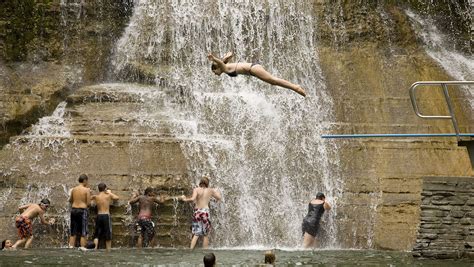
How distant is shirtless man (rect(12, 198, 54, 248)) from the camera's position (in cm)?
1966

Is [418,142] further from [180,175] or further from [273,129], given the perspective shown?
[180,175]

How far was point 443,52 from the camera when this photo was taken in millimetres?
27312

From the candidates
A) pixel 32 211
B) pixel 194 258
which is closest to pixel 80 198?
pixel 32 211

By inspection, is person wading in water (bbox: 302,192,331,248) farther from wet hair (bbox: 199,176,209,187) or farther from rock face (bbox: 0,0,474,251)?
wet hair (bbox: 199,176,209,187)

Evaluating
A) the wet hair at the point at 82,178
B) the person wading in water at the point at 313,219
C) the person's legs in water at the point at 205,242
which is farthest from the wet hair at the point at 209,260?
the person wading in water at the point at 313,219

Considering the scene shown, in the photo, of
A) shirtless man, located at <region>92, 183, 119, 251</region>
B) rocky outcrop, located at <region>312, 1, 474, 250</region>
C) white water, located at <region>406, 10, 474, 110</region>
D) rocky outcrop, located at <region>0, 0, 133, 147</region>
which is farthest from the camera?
white water, located at <region>406, 10, 474, 110</region>

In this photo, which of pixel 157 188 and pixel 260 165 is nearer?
pixel 157 188

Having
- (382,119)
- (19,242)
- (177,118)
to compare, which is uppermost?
(382,119)

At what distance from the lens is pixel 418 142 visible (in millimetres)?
22625

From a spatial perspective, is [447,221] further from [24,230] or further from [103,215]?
[24,230]

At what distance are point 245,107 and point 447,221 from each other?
23.1 feet

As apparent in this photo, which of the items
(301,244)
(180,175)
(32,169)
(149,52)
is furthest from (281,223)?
(149,52)

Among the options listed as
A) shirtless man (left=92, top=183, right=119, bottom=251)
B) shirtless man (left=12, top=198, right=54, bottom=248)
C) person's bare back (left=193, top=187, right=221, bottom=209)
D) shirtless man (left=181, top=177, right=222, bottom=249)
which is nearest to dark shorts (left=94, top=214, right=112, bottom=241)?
shirtless man (left=92, top=183, right=119, bottom=251)

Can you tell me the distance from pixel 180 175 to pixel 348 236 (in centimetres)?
362
